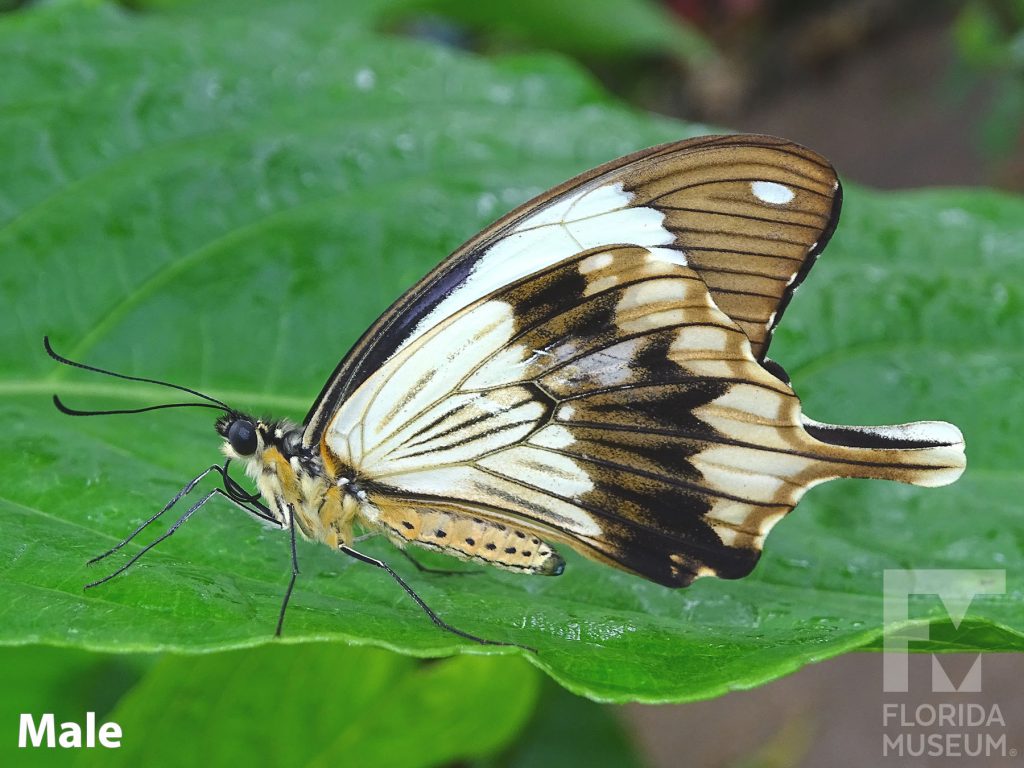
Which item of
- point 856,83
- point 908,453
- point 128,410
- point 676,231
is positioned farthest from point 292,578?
point 856,83

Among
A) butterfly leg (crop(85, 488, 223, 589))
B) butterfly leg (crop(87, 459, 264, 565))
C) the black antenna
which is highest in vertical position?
the black antenna

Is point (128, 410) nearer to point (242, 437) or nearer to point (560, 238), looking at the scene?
point (242, 437)

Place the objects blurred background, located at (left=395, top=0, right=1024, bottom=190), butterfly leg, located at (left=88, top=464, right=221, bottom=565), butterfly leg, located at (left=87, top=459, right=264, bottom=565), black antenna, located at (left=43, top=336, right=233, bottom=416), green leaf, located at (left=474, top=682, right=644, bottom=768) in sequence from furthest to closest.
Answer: blurred background, located at (left=395, top=0, right=1024, bottom=190) < green leaf, located at (left=474, top=682, right=644, bottom=768) < black antenna, located at (left=43, top=336, right=233, bottom=416) < butterfly leg, located at (left=87, top=459, right=264, bottom=565) < butterfly leg, located at (left=88, top=464, right=221, bottom=565)

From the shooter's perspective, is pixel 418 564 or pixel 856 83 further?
pixel 856 83

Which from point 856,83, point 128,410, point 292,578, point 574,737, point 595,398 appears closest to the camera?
point 292,578

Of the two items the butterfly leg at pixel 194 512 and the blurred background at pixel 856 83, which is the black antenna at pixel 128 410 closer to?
the butterfly leg at pixel 194 512

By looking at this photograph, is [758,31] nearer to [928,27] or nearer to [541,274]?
[928,27]

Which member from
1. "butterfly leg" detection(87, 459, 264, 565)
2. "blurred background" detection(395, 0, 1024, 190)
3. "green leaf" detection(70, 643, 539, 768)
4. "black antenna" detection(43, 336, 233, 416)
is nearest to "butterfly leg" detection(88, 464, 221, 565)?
"butterfly leg" detection(87, 459, 264, 565)

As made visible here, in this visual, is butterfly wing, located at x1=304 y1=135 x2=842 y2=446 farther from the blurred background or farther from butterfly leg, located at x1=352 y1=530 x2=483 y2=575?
the blurred background
